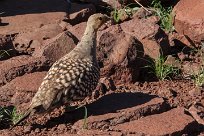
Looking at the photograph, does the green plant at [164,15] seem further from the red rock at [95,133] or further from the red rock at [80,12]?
the red rock at [95,133]

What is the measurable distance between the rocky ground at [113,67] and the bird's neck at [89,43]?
1.45 feet

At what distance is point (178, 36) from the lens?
7.82m

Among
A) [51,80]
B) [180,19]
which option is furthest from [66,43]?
[180,19]

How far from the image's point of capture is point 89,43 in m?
5.89

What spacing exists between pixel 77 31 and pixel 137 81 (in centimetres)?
109

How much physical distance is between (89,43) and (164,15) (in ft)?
8.29

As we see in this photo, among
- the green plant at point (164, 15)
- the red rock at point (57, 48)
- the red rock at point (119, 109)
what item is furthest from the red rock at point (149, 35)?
the red rock at point (119, 109)

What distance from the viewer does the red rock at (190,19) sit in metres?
7.60

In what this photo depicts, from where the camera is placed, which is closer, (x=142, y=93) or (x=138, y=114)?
(x=138, y=114)

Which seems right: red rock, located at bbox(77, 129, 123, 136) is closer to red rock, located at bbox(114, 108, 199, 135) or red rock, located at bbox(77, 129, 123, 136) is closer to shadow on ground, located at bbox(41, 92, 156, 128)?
red rock, located at bbox(114, 108, 199, 135)

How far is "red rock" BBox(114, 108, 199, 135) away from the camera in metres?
5.30

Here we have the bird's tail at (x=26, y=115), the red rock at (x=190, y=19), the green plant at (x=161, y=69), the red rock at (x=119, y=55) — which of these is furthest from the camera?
the red rock at (x=190, y=19)

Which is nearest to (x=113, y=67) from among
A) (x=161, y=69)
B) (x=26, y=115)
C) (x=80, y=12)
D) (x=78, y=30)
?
Answer: (x=161, y=69)

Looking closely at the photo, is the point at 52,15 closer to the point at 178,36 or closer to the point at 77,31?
the point at 77,31
